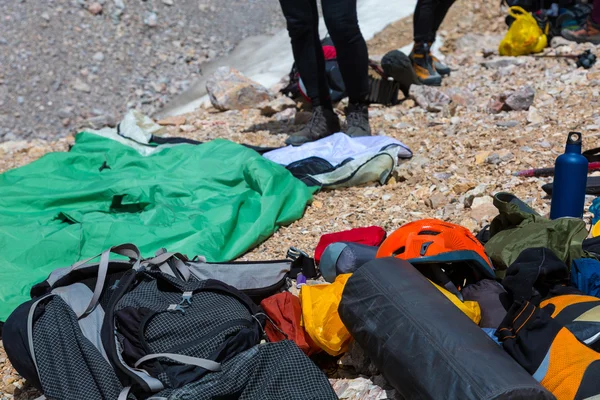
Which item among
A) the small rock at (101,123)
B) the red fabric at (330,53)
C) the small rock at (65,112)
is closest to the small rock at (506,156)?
the red fabric at (330,53)

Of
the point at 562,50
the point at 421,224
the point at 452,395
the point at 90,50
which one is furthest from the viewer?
the point at 90,50

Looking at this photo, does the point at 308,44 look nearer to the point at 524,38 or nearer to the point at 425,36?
the point at 425,36

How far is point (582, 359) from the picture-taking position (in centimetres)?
160

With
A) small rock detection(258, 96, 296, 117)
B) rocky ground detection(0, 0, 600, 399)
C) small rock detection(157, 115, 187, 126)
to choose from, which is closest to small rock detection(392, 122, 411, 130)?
rocky ground detection(0, 0, 600, 399)

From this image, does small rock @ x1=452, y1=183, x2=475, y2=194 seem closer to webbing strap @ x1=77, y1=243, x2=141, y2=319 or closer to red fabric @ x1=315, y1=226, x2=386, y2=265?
red fabric @ x1=315, y1=226, x2=386, y2=265

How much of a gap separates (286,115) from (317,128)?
1117 mm

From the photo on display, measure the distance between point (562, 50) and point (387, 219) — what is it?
3621mm

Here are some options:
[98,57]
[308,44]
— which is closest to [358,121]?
[308,44]

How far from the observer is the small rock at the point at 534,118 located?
4023mm

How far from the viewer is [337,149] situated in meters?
3.99

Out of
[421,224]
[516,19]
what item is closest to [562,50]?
[516,19]

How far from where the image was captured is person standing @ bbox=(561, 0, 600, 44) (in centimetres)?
604

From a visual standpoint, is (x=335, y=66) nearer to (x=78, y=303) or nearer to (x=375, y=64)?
(x=375, y=64)

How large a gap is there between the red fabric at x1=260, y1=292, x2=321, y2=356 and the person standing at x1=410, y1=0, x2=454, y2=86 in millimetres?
3716
